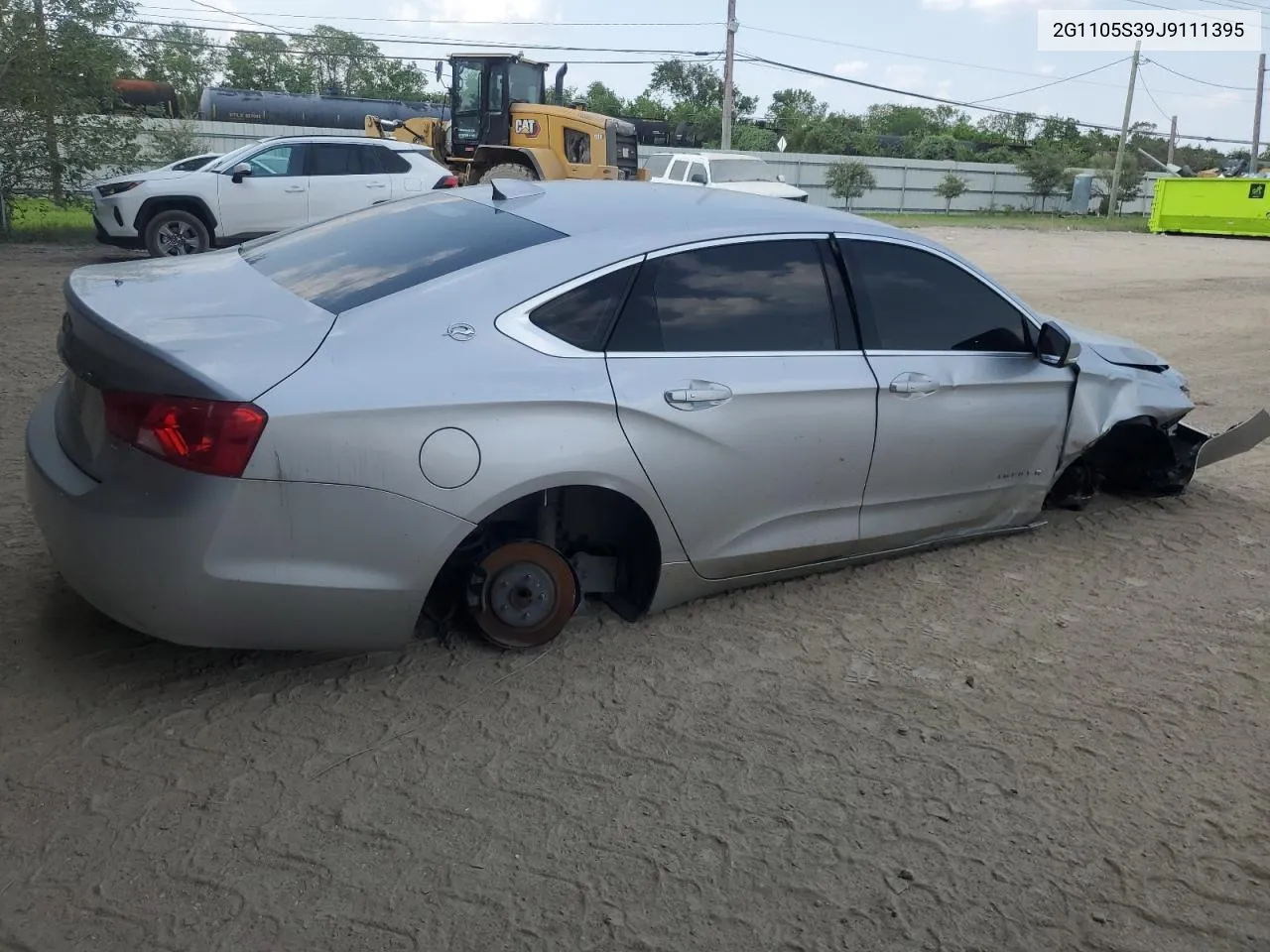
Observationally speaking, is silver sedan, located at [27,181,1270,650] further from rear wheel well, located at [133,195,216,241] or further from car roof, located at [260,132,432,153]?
car roof, located at [260,132,432,153]

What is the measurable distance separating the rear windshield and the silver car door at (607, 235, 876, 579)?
0.55 m

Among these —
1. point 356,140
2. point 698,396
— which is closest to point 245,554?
point 698,396

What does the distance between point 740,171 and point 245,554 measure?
75.6ft

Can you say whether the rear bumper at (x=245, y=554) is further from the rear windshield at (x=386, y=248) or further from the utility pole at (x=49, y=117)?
the utility pole at (x=49, y=117)

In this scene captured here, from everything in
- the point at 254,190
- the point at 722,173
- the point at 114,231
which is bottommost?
the point at 114,231

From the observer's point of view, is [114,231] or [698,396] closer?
[698,396]

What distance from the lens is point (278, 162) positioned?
15.1 metres

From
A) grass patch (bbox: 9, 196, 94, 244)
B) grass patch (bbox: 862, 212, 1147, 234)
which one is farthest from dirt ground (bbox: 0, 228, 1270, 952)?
grass patch (bbox: 862, 212, 1147, 234)

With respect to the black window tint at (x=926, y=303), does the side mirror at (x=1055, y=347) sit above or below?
below

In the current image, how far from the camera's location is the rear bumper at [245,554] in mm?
3162

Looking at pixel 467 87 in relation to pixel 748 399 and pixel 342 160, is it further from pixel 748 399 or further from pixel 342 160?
pixel 748 399

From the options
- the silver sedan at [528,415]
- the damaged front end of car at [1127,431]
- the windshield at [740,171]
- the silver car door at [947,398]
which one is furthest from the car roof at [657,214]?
the windshield at [740,171]

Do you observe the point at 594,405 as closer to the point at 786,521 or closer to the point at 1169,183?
the point at 786,521

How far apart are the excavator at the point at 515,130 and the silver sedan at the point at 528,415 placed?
49.7 ft
